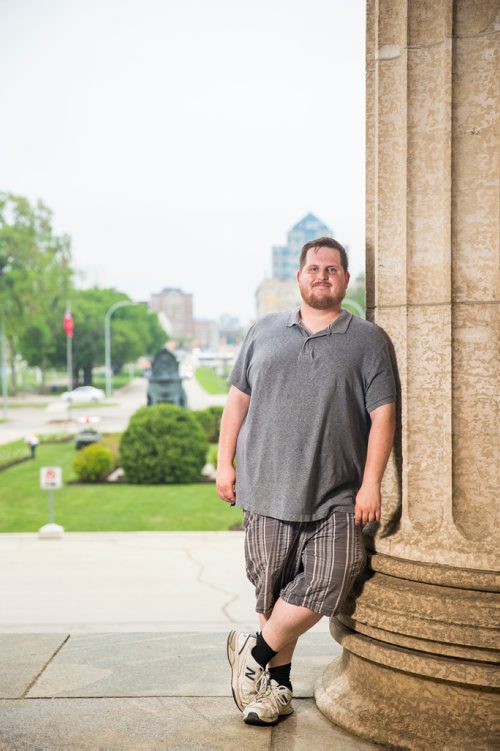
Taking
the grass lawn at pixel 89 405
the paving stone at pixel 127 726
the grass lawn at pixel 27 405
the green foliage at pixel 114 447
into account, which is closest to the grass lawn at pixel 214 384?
the grass lawn at pixel 89 405

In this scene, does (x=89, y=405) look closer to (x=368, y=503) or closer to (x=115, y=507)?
(x=115, y=507)

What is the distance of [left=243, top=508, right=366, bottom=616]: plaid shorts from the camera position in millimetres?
3283

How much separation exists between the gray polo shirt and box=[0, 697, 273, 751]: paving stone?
0.88m

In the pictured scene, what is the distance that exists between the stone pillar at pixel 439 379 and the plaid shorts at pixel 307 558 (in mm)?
158

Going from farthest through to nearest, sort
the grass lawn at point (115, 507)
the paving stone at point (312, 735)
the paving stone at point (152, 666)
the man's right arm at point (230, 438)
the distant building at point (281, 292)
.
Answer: the distant building at point (281, 292), the grass lawn at point (115, 507), the paving stone at point (152, 666), the man's right arm at point (230, 438), the paving stone at point (312, 735)

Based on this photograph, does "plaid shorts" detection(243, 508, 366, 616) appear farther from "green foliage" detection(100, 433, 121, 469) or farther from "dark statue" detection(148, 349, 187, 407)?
"dark statue" detection(148, 349, 187, 407)

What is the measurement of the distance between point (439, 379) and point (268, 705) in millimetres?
1473

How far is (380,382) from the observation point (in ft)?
10.7

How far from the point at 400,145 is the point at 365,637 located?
199cm

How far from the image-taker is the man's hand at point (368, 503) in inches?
127

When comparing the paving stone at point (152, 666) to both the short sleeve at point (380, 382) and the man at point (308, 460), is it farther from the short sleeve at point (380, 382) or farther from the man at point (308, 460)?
the short sleeve at point (380, 382)

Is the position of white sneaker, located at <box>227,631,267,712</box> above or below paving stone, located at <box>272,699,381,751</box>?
above

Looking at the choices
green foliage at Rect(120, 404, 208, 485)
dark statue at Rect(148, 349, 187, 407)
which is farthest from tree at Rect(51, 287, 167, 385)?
green foliage at Rect(120, 404, 208, 485)

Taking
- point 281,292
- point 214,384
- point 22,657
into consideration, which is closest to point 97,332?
point 214,384
